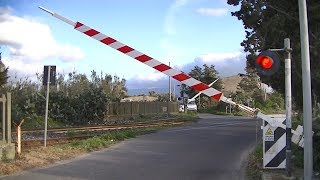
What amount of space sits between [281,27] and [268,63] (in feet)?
33.4

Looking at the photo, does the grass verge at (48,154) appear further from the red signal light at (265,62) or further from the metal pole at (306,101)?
the metal pole at (306,101)

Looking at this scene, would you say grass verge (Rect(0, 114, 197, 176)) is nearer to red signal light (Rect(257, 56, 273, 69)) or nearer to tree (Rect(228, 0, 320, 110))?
red signal light (Rect(257, 56, 273, 69))

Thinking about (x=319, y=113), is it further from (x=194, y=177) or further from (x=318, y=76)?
(x=194, y=177)

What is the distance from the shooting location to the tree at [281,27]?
19312 millimetres

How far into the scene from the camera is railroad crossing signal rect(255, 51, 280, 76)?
392 inches

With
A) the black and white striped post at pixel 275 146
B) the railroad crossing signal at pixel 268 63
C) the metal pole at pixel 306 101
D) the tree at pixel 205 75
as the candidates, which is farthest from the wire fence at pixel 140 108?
the metal pole at pixel 306 101

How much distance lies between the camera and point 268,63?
9.98 meters

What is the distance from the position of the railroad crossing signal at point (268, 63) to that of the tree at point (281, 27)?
910 centimetres

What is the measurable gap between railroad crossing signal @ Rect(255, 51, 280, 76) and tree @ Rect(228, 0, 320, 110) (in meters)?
9.10

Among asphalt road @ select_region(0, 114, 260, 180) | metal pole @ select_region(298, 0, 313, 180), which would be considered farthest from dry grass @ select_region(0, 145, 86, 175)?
metal pole @ select_region(298, 0, 313, 180)

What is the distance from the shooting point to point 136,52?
10469 millimetres

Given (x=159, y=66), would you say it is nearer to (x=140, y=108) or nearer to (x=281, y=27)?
(x=281, y=27)

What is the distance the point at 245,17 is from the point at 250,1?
869 mm

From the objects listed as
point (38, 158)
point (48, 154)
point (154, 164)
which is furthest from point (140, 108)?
point (154, 164)
